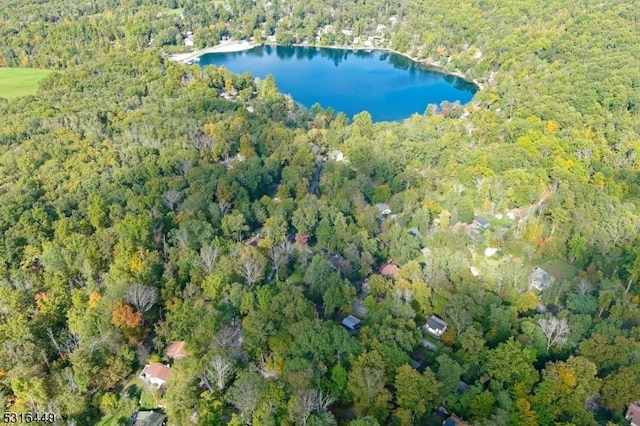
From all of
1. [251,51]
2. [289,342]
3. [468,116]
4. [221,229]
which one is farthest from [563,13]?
[289,342]

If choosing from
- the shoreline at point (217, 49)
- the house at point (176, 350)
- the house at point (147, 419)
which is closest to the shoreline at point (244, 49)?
the shoreline at point (217, 49)

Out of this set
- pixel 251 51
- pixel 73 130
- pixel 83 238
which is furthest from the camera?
pixel 251 51

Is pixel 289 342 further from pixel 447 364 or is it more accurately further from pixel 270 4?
pixel 270 4

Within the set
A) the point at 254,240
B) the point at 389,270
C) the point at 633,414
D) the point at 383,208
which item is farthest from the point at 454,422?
the point at 383,208

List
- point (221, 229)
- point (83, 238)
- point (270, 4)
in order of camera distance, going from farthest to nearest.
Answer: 1. point (270, 4)
2. point (221, 229)
3. point (83, 238)

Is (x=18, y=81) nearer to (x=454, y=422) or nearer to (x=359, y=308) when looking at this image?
(x=359, y=308)

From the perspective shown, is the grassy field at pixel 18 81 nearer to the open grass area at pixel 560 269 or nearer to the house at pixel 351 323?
the house at pixel 351 323
